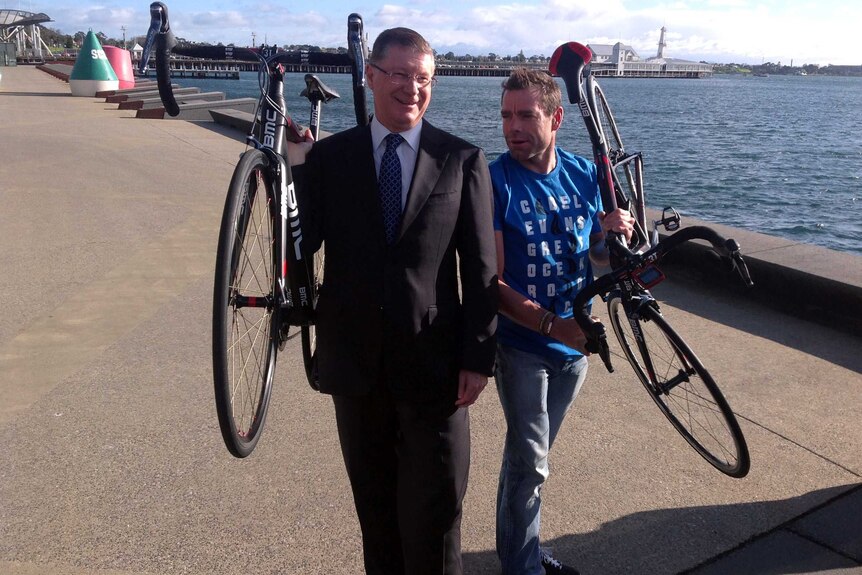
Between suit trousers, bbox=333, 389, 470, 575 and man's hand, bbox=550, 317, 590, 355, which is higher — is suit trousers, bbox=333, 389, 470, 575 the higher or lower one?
the lower one

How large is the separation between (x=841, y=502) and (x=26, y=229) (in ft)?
25.0

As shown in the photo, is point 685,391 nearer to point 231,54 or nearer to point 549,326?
point 549,326

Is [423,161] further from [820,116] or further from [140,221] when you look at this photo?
[820,116]

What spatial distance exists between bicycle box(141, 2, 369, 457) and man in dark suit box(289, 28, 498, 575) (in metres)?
0.21

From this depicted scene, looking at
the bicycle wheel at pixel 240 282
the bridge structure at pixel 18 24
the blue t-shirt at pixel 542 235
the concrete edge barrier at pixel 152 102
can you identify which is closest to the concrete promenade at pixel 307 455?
the bicycle wheel at pixel 240 282

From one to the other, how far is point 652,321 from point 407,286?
1201 millimetres

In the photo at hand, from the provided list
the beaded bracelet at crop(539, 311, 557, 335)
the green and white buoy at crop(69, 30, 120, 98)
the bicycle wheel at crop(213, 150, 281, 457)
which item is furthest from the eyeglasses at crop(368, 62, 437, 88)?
the green and white buoy at crop(69, 30, 120, 98)

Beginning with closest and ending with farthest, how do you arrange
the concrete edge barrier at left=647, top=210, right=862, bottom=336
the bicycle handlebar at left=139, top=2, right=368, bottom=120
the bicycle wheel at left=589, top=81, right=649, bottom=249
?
the bicycle handlebar at left=139, top=2, right=368, bottom=120 → the bicycle wheel at left=589, top=81, right=649, bottom=249 → the concrete edge barrier at left=647, top=210, right=862, bottom=336

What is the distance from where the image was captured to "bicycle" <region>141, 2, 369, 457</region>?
8.97 feet

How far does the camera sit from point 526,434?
3008 millimetres

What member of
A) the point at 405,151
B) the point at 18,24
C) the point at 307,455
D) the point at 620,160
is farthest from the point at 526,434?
the point at 18,24

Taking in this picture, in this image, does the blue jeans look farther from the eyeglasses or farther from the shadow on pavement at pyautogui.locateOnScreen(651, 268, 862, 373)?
the shadow on pavement at pyautogui.locateOnScreen(651, 268, 862, 373)

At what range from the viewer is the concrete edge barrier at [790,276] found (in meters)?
5.85

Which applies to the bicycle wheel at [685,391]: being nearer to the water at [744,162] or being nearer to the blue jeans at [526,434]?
the blue jeans at [526,434]
